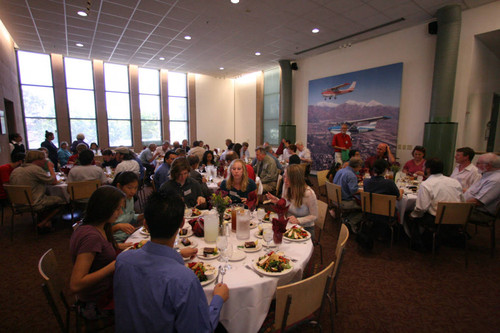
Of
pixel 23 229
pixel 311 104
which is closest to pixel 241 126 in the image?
pixel 311 104

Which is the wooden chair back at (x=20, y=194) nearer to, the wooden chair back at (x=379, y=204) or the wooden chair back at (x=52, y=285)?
the wooden chair back at (x=52, y=285)

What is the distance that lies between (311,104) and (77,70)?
31.2 feet

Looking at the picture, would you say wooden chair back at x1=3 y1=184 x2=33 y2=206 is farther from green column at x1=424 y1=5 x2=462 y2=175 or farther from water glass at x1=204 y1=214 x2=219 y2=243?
green column at x1=424 y1=5 x2=462 y2=175

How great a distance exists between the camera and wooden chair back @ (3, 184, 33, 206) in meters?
3.91

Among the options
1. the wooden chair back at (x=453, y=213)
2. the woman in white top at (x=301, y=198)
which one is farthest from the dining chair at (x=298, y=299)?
the wooden chair back at (x=453, y=213)

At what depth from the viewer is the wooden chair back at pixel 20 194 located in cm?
391

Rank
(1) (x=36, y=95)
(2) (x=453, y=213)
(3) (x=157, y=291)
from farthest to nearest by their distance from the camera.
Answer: (1) (x=36, y=95)
(2) (x=453, y=213)
(3) (x=157, y=291)

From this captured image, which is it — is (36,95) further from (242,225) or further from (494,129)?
(494,129)

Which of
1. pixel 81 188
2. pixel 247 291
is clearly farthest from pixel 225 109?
pixel 247 291

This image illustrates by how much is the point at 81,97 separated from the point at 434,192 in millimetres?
12114

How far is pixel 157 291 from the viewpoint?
1.02 meters

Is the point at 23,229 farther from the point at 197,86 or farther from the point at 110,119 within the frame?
the point at 197,86

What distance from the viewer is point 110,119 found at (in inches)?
421

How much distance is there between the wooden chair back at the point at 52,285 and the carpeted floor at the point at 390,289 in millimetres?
1006
